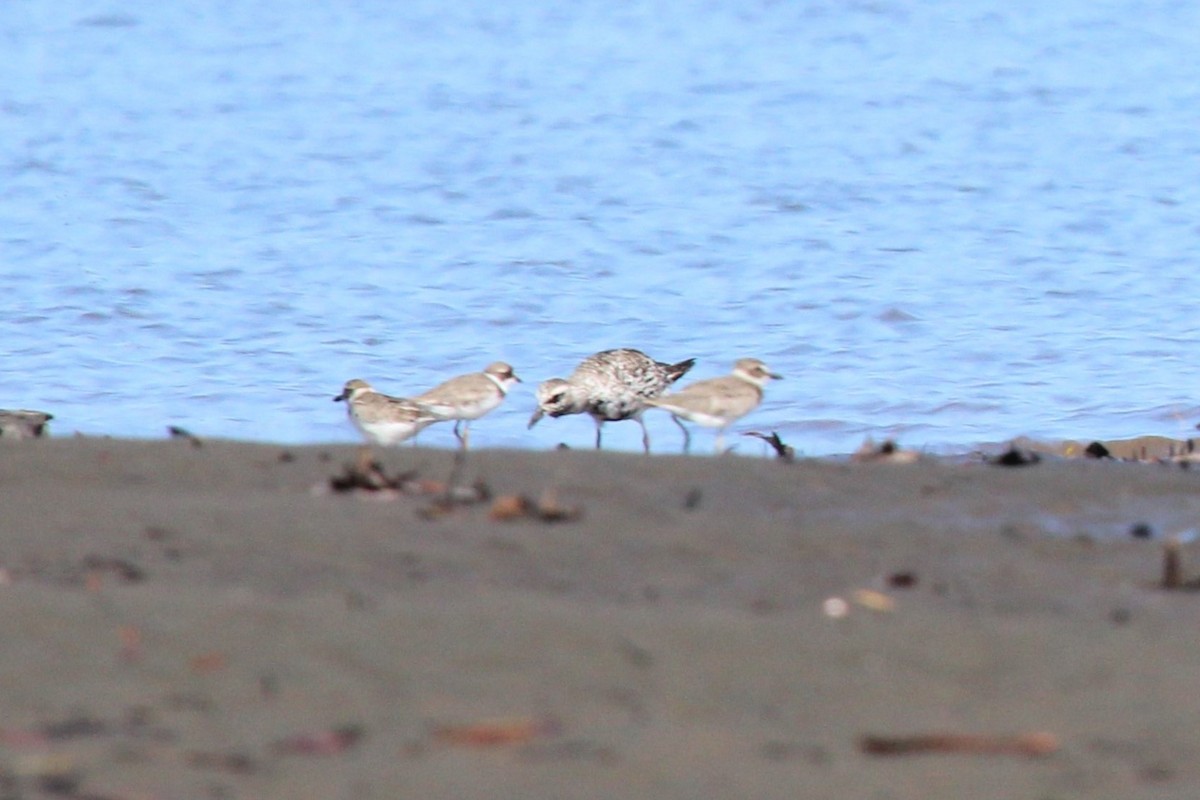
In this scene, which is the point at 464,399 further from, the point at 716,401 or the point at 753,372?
the point at 753,372

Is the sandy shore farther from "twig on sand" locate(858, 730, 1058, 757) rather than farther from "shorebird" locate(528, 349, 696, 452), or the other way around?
"shorebird" locate(528, 349, 696, 452)

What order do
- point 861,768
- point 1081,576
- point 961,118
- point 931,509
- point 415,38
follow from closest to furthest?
point 861,768 → point 1081,576 → point 931,509 → point 961,118 → point 415,38

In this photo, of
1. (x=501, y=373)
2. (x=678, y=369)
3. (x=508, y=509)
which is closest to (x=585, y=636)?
(x=508, y=509)

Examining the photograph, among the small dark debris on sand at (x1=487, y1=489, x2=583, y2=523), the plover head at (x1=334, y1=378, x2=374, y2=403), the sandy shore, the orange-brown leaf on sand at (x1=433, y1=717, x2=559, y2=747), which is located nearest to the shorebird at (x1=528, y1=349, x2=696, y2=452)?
the plover head at (x1=334, y1=378, x2=374, y2=403)

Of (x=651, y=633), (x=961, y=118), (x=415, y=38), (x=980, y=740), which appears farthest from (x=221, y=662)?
(x=415, y=38)

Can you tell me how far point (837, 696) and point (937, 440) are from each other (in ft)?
24.7

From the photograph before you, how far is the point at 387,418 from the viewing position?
33.5 ft

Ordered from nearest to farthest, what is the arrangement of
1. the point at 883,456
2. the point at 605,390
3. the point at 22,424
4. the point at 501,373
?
the point at 883,456 < the point at 22,424 < the point at 501,373 < the point at 605,390

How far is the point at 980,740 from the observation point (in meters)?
4.34

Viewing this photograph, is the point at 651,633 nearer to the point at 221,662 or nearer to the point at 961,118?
the point at 221,662

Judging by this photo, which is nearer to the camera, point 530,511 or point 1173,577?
point 1173,577

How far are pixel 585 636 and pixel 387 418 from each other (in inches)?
212

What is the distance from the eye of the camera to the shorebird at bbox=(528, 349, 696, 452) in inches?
455

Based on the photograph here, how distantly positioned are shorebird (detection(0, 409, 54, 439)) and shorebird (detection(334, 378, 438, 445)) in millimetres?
1483
